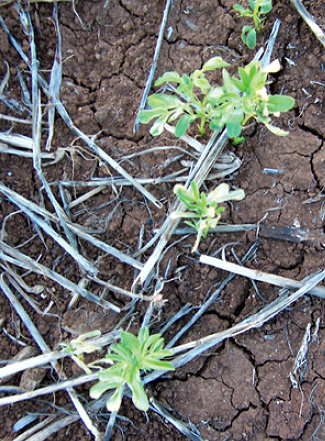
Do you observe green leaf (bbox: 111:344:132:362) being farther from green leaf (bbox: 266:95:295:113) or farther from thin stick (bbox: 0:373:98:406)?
green leaf (bbox: 266:95:295:113)

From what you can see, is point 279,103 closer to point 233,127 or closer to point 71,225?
point 233,127

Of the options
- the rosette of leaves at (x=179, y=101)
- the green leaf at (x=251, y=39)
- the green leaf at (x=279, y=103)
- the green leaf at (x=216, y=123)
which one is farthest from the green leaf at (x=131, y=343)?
the green leaf at (x=251, y=39)

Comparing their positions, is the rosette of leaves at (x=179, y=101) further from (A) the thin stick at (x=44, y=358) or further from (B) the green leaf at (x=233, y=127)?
(A) the thin stick at (x=44, y=358)

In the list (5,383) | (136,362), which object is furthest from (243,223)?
(5,383)

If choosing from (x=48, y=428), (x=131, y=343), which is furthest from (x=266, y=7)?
(x=48, y=428)

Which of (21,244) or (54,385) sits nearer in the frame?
(54,385)

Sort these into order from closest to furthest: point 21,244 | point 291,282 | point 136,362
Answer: point 136,362 < point 291,282 < point 21,244

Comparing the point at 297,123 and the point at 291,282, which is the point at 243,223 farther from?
the point at 297,123

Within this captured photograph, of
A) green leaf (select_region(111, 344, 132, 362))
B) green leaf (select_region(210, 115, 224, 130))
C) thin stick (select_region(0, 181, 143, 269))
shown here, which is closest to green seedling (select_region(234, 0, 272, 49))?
green leaf (select_region(210, 115, 224, 130))
